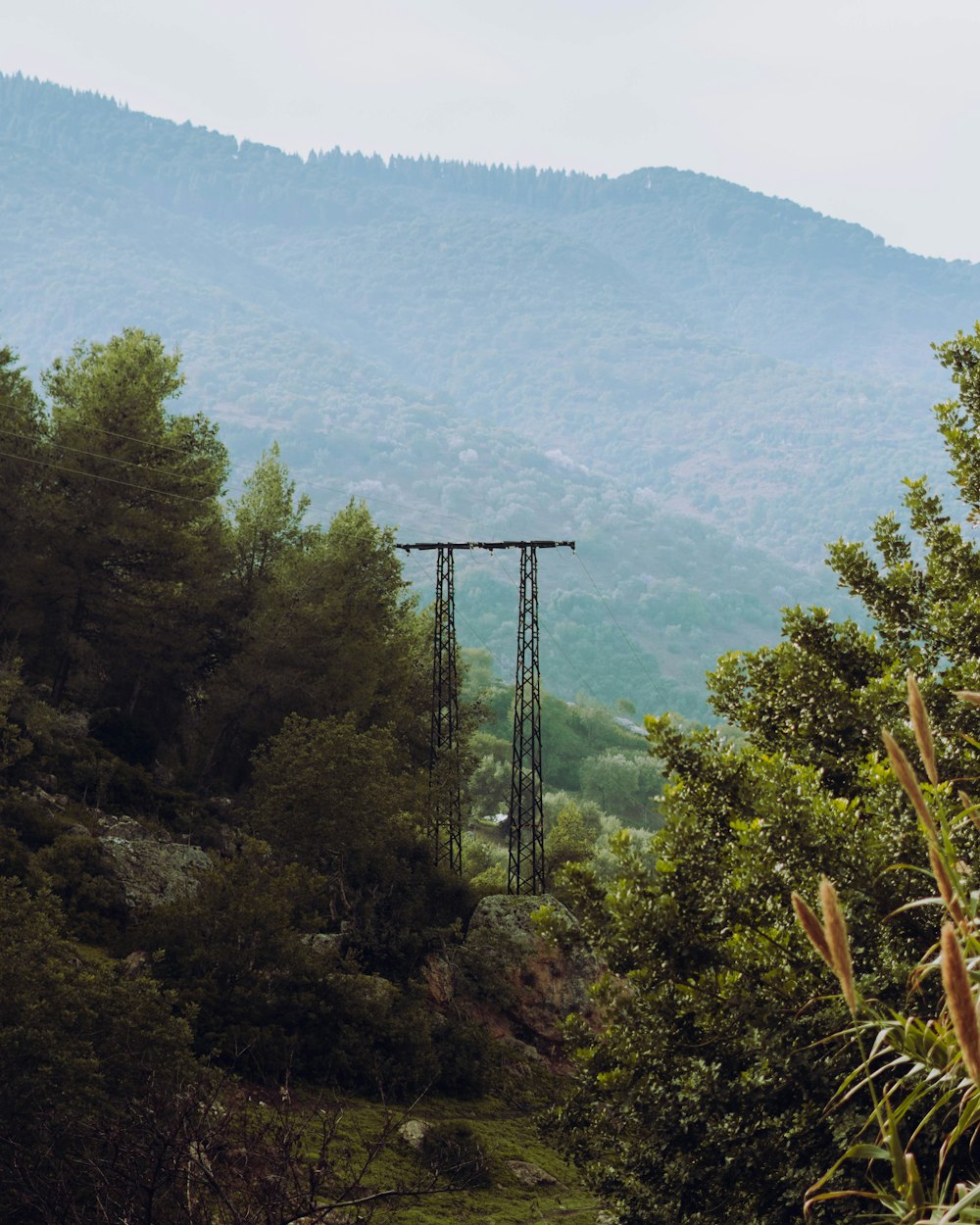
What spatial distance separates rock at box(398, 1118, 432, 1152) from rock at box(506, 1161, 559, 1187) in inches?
74.7

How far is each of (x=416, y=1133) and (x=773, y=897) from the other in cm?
1429

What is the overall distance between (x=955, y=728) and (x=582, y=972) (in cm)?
2556

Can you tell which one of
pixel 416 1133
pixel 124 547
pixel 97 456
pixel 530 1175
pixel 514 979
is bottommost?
pixel 530 1175

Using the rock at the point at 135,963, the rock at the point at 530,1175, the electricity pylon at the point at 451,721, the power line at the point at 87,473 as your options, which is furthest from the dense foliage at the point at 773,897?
the power line at the point at 87,473

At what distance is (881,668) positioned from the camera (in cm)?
1575

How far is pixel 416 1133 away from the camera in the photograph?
24.0 meters

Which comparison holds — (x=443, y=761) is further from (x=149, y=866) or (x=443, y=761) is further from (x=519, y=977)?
(x=149, y=866)

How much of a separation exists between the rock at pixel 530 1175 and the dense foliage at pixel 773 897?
9.92 meters

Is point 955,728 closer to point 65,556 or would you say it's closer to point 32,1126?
point 32,1126

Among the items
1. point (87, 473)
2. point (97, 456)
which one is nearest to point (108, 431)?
point (97, 456)

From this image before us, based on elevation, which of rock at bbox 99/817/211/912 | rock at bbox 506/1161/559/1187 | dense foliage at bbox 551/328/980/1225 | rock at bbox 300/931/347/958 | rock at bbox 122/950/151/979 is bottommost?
rock at bbox 506/1161/559/1187

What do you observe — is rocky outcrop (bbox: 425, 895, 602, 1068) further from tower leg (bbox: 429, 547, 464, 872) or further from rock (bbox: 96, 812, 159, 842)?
rock (bbox: 96, 812, 159, 842)

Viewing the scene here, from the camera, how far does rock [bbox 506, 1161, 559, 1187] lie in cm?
2448

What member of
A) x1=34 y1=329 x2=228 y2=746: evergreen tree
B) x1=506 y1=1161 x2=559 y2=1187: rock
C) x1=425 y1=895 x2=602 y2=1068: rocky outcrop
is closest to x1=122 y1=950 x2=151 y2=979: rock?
x1=506 y1=1161 x2=559 y2=1187: rock
